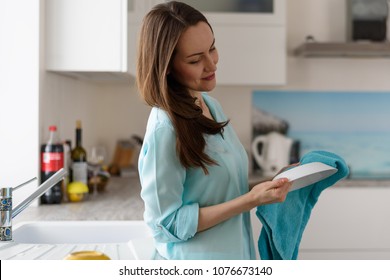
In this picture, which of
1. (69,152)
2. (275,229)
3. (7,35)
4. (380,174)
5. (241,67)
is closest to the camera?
(275,229)

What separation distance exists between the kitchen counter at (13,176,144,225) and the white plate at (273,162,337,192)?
1.31 feet

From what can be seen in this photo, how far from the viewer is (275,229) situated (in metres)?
0.82

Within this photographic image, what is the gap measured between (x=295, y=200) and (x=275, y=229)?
53 mm

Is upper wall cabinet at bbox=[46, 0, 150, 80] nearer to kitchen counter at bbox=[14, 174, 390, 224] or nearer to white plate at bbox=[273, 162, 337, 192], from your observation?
kitchen counter at bbox=[14, 174, 390, 224]

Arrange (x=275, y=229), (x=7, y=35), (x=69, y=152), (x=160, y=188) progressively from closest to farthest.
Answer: (x=160, y=188) → (x=275, y=229) → (x=7, y=35) → (x=69, y=152)

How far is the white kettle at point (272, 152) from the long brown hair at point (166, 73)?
114 cm

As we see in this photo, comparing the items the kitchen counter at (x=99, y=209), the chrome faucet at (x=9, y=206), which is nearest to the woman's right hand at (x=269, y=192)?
the chrome faucet at (x=9, y=206)

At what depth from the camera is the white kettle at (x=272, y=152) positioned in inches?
72.0

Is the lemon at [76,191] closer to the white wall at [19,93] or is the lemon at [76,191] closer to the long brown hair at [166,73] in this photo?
the white wall at [19,93]

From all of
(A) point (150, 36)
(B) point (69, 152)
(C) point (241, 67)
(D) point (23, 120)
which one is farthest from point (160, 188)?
(C) point (241, 67)

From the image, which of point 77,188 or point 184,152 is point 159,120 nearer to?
point 184,152

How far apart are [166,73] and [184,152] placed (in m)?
0.09

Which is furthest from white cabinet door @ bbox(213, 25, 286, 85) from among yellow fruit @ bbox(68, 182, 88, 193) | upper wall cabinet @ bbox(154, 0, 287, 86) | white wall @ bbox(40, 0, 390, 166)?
yellow fruit @ bbox(68, 182, 88, 193)

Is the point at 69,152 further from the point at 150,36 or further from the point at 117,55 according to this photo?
the point at 150,36
